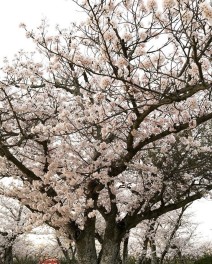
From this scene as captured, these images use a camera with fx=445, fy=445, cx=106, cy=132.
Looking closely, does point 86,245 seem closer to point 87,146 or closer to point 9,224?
point 87,146

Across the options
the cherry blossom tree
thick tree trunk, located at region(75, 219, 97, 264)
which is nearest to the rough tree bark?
thick tree trunk, located at region(75, 219, 97, 264)

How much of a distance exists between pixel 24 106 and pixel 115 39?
3.50 metres

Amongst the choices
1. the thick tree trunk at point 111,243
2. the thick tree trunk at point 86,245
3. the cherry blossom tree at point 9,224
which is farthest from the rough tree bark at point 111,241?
the cherry blossom tree at point 9,224

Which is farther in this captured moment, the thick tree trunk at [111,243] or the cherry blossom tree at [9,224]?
the cherry blossom tree at [9,224]

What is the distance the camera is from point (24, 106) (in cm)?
944

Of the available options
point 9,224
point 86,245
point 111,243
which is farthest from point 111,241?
point 9,224

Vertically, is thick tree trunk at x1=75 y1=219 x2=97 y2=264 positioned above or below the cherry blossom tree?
below

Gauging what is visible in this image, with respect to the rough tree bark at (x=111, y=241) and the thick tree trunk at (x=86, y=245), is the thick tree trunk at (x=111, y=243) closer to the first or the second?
the rough tree bark at (x=111, y=241)

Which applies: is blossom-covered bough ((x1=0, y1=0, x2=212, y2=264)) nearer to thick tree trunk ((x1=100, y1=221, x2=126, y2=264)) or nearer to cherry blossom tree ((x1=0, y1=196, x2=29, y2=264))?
thick tree trunk ((x1=100, y1=221, x2=126, y2=264))

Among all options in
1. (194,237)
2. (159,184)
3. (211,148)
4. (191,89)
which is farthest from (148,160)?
(194,237)

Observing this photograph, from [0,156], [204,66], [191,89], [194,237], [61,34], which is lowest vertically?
[191,89]

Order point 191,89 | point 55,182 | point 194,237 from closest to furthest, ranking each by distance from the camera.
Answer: point 191,89, point 55,182, point 194,237

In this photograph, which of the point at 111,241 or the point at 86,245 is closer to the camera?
the point at 86,245

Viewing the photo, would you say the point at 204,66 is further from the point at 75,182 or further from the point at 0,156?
the point at 0,156
